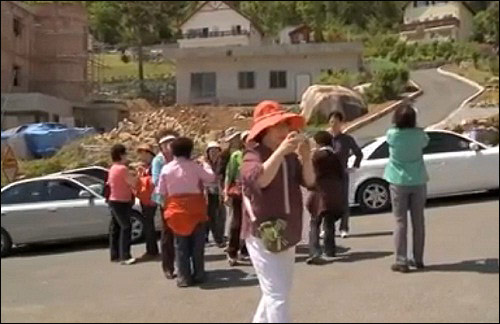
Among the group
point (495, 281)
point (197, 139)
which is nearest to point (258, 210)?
point (495, 281)

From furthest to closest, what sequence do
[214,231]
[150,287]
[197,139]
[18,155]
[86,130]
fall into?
1. [214,231]
2. [197,139]
3. [86,130]
4. [150,287]
5. [18,155]

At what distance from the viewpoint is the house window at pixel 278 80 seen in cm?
425

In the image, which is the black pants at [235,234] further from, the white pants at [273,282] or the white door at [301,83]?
the white pants at [273,282]

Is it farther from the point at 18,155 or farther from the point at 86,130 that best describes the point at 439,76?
the point at 18,155

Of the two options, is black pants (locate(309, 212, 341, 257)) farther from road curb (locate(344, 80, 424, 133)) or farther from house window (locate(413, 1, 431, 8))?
house window (locate(413, 1, 431, 8))

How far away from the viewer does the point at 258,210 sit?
9.57 feet

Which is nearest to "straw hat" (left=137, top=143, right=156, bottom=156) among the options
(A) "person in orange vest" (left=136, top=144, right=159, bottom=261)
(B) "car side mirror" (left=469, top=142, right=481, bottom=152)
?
(A) "person in orange vest" (left=136, top=144, right=159, bottom=261)

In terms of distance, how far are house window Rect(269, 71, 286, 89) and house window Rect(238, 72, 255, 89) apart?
0.30 ft

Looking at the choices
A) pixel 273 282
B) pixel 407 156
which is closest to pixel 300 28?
pixel 407 156

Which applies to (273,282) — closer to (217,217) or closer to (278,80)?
(278,80)

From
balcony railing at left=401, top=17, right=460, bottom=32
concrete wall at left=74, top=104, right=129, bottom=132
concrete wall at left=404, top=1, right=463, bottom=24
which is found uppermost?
concrete wall at left=404, top=1, right=463, bottom=24

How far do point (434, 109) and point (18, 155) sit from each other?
156 cm

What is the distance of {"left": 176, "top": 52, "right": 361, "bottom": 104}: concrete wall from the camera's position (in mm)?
4094

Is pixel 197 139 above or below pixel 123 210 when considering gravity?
above
